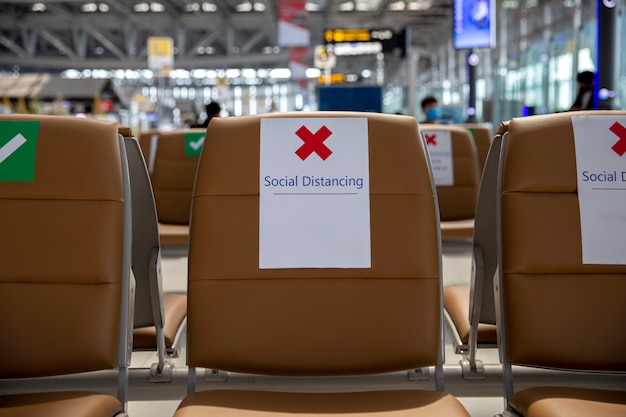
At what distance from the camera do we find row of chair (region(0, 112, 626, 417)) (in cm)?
155

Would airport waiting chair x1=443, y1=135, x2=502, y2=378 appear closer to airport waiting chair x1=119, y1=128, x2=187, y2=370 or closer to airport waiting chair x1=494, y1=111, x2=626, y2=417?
airport waiting chair x1=494, y1=111, x2=626, y2=417

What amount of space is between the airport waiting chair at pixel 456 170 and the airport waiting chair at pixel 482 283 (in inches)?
58.7

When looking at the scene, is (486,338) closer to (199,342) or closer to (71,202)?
(199,342)

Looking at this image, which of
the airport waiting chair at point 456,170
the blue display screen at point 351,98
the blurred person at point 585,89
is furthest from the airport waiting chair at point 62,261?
the blurred person at point 585,89

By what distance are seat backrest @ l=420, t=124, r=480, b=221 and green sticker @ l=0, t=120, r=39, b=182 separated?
2281mm

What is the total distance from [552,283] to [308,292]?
1.65ft

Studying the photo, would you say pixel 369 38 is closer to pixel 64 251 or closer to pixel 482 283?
pixel 482 283

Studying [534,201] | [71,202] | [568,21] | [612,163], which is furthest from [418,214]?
[568,21]

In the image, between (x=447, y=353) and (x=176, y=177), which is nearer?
(x=447, y=353)

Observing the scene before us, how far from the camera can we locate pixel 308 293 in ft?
5.24

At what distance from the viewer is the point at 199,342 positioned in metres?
1.59

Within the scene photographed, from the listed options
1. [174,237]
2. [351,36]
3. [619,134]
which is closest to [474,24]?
[351,36]

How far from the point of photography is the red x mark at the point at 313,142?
1651 mm

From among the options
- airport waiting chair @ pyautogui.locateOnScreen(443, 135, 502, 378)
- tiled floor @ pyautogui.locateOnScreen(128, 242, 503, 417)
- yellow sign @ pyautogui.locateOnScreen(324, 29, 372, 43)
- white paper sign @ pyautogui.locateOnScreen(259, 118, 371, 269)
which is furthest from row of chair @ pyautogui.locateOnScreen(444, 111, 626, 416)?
yellow sign @ pyautogui.locateOnScreen(324, 29, 372, 43)
